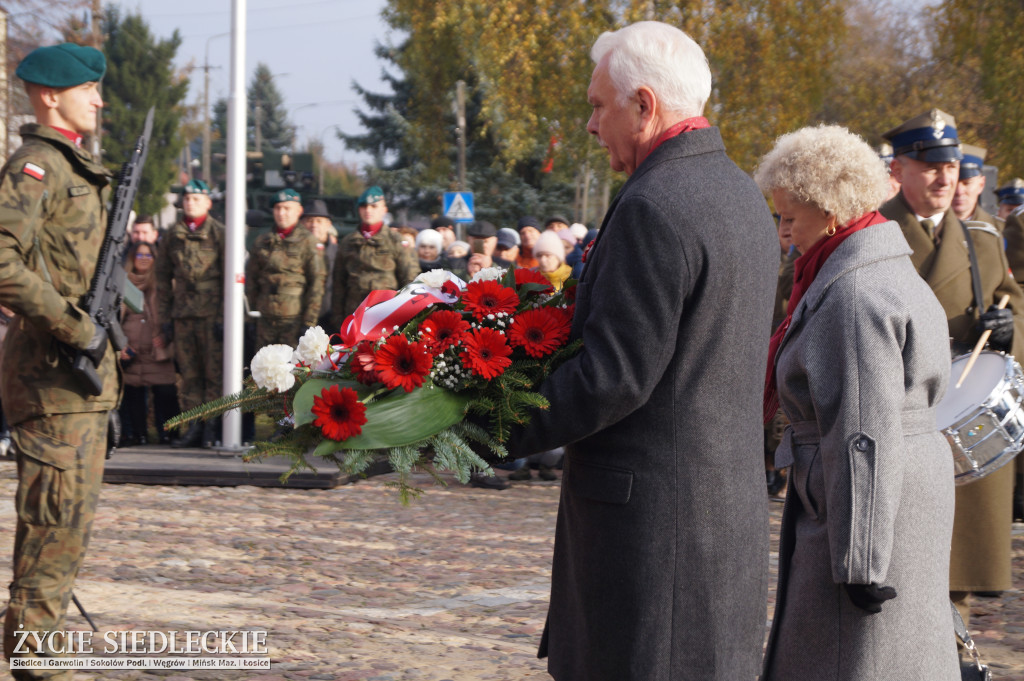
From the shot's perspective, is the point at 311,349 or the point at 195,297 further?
the point at 195,297

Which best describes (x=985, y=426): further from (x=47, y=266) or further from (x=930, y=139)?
(x=47, y=266)

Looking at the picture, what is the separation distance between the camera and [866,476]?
296cm

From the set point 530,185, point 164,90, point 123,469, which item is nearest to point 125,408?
point 123,469

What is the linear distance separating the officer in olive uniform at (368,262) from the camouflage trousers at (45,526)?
6666 millimetres

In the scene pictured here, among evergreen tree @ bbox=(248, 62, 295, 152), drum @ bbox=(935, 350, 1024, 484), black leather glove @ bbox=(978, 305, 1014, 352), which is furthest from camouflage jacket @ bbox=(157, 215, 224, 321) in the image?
evergreen tree @ bbox=(248, 62, 295, 152)

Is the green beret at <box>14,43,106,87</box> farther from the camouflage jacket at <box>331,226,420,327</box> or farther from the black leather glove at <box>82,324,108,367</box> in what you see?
the camouflage jacket at <box>331,226,420,327</box>

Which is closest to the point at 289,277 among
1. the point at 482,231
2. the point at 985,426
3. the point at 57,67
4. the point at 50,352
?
the point at 482,231

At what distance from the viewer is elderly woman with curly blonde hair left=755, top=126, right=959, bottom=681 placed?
2973 mm

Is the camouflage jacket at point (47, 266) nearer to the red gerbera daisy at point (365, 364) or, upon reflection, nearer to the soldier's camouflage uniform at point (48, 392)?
the soldier's camouflage uniform at point (48, 392)

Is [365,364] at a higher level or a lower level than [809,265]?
lower

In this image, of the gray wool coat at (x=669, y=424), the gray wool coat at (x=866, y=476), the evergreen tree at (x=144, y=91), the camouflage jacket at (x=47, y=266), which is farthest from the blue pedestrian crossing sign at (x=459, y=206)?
the evergreen tree at (x=144, y=91)

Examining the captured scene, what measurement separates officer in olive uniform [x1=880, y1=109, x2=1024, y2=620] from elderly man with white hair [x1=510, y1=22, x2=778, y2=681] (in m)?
2.49

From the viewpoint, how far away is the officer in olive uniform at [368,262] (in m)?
10.8

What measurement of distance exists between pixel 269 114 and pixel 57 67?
8341 cm
